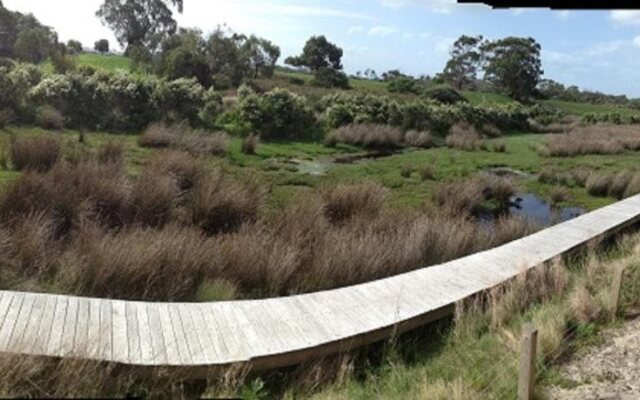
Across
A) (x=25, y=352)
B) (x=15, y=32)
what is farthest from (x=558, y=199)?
(x=15, y=32)

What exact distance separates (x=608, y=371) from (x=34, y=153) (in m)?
10.0

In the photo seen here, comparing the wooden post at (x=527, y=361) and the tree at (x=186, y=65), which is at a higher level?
the tree at (x=186, y=65)

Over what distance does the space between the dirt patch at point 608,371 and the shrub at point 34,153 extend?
9.30 metres

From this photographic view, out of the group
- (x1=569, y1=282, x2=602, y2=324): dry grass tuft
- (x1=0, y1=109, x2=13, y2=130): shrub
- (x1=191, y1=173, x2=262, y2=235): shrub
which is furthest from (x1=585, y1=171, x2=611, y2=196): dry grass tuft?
(x1=0, y1=109, x2=13, y2=130): shrub

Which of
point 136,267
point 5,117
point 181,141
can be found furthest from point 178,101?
point 136,267

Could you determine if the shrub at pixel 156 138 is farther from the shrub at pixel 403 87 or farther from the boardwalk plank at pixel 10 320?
the shrub at pixel 403 87

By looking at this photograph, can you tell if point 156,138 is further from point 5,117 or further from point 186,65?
point 186,65

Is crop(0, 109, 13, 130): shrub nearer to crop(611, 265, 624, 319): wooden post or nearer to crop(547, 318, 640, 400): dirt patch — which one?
crop(611, 265, 624, 319): wooden post

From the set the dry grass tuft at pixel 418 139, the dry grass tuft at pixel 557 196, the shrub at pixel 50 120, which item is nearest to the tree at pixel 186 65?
the dry grass tuft at pixel 418 139

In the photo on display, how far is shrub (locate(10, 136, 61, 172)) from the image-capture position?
37.3 ft

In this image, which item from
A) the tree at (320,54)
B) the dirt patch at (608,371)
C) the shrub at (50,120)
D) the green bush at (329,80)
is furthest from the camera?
the tree at (320,54)

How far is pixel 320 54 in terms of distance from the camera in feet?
194

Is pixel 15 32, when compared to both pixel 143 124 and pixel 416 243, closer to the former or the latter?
pixel 143 124

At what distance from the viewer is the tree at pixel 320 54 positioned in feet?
194
